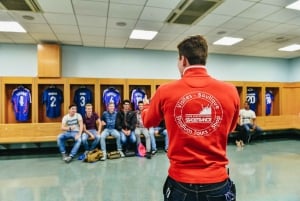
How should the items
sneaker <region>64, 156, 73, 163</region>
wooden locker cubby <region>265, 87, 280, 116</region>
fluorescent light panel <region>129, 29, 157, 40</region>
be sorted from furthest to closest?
wooden locker cubby <region>265, 87, 280, 116</region> → fluorescent light panel <region>129, 29, 157, 40</region> → sneaker <region>64, 156, 73, 163</region>

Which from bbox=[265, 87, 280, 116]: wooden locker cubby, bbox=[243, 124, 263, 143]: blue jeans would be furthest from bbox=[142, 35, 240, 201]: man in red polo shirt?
bbox=[265, 87, 280, 116]: wooden locker cubby

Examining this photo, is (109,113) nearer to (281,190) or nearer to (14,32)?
(14,32)

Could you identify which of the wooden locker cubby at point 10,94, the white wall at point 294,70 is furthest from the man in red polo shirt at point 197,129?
the white wall at point 294,70

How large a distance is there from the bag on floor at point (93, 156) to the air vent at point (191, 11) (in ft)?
9.75

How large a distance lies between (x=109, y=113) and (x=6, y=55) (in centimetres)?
313

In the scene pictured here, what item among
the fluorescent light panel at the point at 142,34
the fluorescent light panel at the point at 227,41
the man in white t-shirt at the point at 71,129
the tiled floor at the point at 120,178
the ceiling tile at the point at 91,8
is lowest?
the tiled floor at the point at 120,178

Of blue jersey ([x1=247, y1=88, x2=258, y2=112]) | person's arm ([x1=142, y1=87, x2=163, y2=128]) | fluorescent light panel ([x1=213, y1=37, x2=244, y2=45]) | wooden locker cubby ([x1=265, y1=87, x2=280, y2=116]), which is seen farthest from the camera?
wooden locker cubby ([x1=265, y1=87, x2=280, y2=116])

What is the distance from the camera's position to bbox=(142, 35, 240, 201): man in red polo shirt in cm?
95

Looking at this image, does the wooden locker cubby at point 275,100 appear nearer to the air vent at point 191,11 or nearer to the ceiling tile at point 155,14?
the air vent at point 191,11

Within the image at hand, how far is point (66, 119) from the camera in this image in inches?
212

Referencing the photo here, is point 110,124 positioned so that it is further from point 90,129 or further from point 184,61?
point 184,61

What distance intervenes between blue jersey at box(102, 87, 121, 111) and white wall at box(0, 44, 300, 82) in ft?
1.82

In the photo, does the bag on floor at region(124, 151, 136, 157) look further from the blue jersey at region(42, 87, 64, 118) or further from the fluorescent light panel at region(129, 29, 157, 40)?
the fluorescent light panel at region(129, 29, 157, 40)

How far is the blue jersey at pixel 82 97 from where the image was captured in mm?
6445
